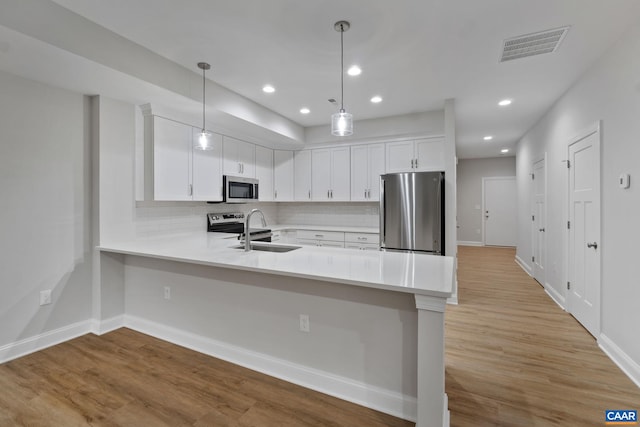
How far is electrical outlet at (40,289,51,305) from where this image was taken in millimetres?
2688

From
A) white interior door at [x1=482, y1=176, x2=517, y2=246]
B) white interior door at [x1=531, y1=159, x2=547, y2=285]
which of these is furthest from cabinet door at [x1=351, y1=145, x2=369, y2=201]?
white interior door at [x1=482, y1=176, x2=517, y2=246]

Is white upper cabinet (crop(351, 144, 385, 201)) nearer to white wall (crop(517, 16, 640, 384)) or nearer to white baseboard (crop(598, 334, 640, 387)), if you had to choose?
white wall (crop(517, 16, 640, 384))

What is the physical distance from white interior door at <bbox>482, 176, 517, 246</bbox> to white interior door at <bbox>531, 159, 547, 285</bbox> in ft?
11.7

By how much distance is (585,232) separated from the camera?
3137 mm

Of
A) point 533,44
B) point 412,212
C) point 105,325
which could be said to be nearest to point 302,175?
point 412,212

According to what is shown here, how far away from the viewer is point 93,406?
1.93m

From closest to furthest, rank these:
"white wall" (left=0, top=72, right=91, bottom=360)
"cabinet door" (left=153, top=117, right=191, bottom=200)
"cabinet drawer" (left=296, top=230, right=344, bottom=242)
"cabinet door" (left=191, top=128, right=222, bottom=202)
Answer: "white wall" (left=0, top=72, right=91, bottom=360) < "cabinet door" (left=153, top=117, right=191, bottom=200) < "cabinet door" (left=191, top=128, right=222, bottom=202) < "cabinet drawer" (left=296, top=230, right=344, bottom=242)

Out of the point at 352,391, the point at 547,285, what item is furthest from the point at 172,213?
the point at 547,285

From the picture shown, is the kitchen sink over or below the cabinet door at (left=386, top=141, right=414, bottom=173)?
below

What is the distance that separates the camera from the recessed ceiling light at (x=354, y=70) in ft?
9.46

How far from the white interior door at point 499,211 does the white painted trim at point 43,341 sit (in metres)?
9.31

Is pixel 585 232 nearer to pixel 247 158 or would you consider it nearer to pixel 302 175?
pixel 302 175

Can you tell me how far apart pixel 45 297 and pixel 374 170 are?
410 cm

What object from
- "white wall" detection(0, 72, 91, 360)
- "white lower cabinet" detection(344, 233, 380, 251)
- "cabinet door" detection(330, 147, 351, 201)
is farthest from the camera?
"cabinet door" detection(330, 147, 351, 201)
